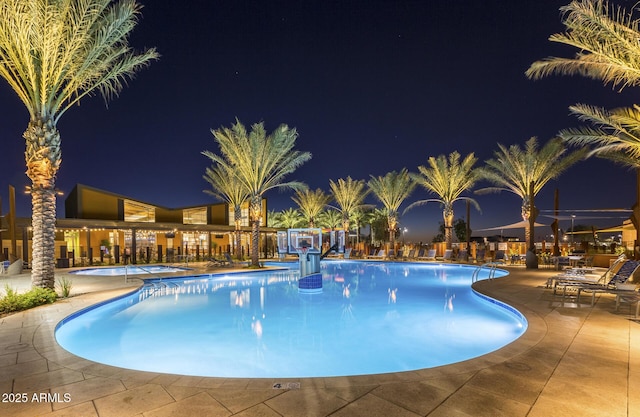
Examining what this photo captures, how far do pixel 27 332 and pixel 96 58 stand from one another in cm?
745

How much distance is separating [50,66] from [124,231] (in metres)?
23.8

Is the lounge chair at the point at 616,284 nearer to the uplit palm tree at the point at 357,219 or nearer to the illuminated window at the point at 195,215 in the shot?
the uplit palm tree at the point at 357,219

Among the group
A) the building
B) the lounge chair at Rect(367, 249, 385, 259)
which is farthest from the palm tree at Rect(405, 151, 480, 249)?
the building

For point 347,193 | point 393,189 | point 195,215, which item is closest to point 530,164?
point 393,189

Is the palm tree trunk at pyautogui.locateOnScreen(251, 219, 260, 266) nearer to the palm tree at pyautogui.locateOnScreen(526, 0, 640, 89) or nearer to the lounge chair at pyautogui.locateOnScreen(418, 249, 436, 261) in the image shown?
the lounge chair at pyautogui.locateOnScreen(418, 249, 436, 261)

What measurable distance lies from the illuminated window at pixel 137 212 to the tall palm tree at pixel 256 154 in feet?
45.7

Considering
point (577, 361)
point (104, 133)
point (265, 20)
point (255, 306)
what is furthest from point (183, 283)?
point (104, 133)

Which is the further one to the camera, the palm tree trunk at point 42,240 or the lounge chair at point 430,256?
the lounge chair at point 430,256

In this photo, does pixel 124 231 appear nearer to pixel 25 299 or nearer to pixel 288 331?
pixel 25 299

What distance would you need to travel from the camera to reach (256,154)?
19188mm

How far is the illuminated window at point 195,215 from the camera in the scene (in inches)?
1329

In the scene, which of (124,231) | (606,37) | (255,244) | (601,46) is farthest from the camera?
(124,231)

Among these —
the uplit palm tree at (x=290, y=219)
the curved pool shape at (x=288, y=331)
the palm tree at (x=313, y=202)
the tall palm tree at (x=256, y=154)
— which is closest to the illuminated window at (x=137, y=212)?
the tall palm tree at (x=256, y=154)

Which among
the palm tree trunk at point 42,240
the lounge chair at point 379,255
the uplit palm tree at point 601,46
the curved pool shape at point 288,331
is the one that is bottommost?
the lounge chair at point 379,255
